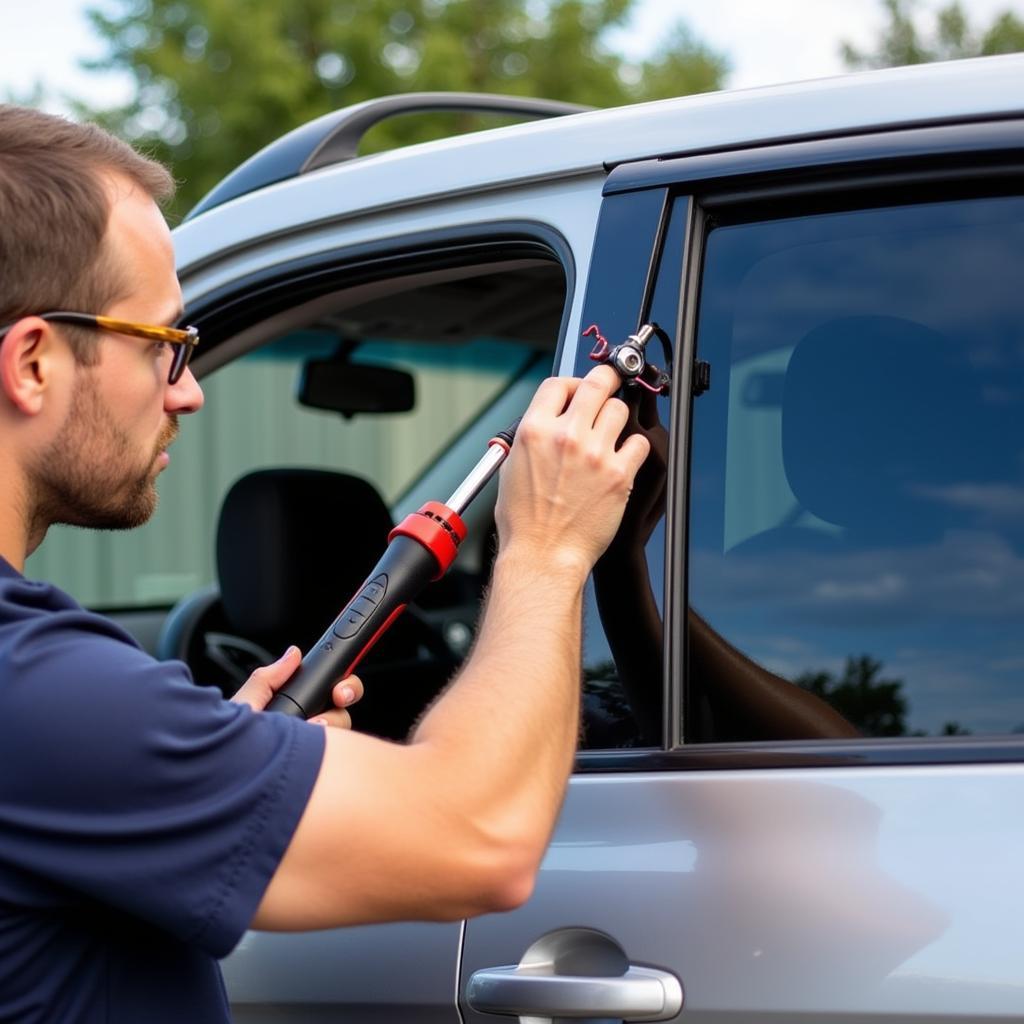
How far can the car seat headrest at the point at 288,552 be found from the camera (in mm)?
2764

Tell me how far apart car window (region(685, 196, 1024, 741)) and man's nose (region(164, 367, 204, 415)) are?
52cm

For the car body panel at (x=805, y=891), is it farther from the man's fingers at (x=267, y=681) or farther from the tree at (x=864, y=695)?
the man's fingers at (x=267, y=681)

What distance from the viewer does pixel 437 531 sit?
1532 mm

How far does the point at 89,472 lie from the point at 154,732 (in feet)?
0.98

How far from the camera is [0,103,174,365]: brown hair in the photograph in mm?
1258

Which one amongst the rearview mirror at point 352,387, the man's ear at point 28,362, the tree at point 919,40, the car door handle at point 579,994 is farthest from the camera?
the tree at point 919,40

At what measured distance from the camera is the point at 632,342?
4.90ft

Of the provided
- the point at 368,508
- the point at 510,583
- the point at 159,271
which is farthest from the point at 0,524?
the point at 368,508

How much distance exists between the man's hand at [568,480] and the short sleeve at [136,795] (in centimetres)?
37

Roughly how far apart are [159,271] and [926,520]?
2.59ft

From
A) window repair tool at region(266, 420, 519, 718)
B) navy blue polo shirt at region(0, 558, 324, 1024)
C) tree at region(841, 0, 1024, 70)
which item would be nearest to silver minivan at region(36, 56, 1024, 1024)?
window repair tool at region(266, 420, 519, 718)

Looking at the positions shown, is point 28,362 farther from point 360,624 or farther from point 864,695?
point 864,695

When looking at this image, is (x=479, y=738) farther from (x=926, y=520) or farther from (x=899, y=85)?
(x=899, y=85)

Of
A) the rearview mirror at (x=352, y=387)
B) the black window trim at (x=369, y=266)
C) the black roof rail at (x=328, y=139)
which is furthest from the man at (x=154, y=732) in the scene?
the rearview mirror at (x=352, y=387)
